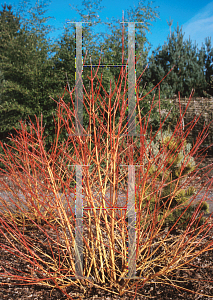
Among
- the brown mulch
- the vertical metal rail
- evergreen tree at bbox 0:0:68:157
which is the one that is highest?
evergreen tree at bbox 0:0:68:157

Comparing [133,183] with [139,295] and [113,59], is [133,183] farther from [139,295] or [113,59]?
[113,59]

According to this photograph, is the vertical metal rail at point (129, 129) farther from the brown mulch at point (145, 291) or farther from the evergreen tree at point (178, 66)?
the evergreen tree at point (178, 66)

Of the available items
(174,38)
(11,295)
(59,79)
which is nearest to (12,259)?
(11,295)

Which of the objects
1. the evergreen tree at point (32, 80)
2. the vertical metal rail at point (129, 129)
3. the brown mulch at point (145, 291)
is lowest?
the brown mulch at point (145, 291)

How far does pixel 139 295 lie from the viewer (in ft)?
5.70

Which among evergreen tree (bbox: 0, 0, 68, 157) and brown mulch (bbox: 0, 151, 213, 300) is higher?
evergreen tree (bbox: 0, 0, 68, 157)

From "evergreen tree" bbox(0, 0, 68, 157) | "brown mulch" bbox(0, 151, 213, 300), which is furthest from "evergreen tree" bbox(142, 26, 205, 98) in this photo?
"brown mulch" bbox(0, 151, 213, 300)

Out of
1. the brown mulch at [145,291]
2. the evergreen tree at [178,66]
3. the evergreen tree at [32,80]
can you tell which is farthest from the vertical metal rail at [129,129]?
the evergreen tree at [178,66]

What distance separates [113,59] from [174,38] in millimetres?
6435

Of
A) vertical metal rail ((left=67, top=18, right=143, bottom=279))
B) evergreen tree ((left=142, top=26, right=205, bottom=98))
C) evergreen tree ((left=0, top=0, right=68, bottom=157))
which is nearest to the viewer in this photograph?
vertical metal rail ((left=67, top=18, right=143, bottom=279))

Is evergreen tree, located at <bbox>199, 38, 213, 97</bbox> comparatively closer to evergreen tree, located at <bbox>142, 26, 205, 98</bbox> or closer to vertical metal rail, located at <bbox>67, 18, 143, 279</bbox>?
evergreen tree, located at <bbox>142, 26, 205, 98</bbox>

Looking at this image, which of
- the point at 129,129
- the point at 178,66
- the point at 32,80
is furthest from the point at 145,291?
the point at 178,66

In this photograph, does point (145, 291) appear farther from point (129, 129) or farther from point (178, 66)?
point (178, 66)

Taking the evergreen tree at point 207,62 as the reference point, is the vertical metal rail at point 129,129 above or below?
below
